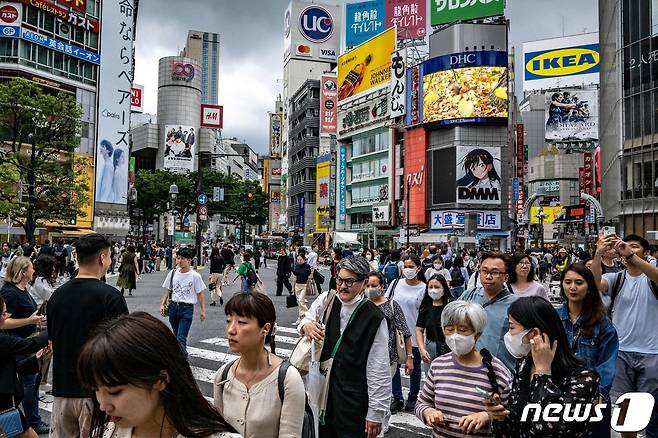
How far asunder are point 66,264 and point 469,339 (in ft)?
93.9

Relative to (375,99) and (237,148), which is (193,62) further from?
(237,148)

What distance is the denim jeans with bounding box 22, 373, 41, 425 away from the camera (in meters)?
6.50

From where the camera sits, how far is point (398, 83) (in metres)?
64.6

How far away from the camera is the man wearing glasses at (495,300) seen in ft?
17.1

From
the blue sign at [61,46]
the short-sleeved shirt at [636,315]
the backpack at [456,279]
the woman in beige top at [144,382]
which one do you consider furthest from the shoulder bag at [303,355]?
the blue sign at [61,46]

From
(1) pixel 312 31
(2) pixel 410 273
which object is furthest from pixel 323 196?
(2) pixel 410 273

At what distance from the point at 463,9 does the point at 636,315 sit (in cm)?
5932

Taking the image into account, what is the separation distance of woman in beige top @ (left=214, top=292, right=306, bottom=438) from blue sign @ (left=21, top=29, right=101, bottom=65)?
5297 centimetres

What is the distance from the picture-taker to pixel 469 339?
3854 mm

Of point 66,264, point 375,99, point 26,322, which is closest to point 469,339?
point 26,322

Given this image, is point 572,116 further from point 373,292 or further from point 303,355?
point 303,355

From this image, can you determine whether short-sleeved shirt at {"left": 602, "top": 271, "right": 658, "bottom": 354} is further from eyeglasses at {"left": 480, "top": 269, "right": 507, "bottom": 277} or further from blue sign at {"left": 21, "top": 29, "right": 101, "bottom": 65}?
blue sign at {"left": 21, "top": 29, "right": 101, "bottom": 65}

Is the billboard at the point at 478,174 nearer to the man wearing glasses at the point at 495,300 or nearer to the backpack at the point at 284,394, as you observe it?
the man wearing glasses at the point at 495,300

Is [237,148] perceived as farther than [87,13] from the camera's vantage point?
Yes
